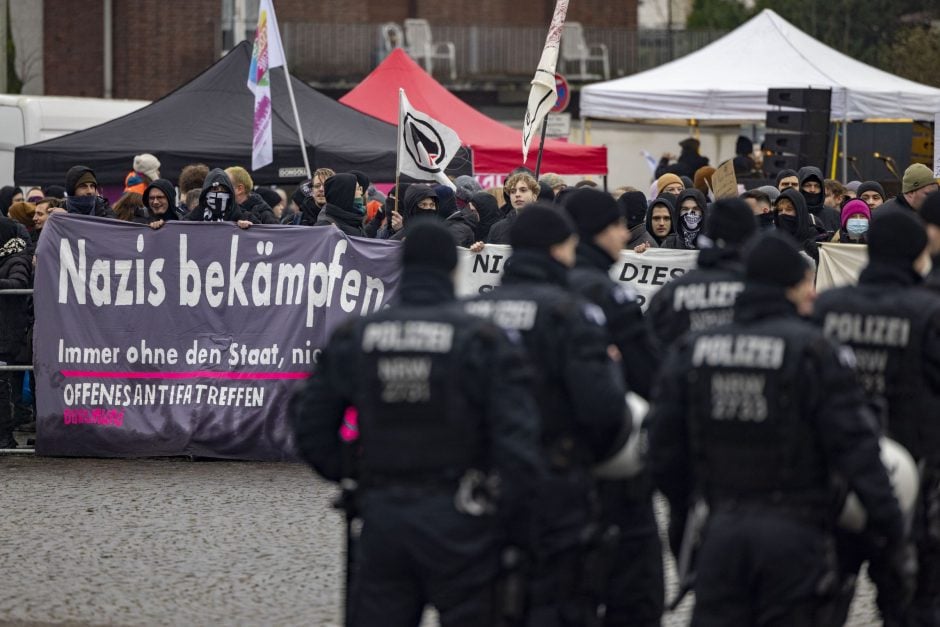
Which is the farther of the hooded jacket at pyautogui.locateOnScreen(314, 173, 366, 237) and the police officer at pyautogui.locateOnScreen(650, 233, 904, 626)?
the hooded jacket at pyautogui.locateOnScreen(314, 173, 366, 237)

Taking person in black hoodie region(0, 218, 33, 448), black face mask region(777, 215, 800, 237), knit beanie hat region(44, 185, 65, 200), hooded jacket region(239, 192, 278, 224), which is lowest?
person in black hoodie region(0, 218, 33, 448)

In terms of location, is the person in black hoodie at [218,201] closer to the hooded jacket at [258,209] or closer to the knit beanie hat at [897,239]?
the hooded jacket at [258,209]

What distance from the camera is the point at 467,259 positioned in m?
12.2

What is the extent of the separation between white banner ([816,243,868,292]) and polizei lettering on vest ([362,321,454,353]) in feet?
23.8

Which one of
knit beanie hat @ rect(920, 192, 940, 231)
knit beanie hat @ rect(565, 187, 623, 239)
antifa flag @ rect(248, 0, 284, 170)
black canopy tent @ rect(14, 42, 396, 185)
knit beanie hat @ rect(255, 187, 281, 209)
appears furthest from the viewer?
black canopy tent @ rect(14, 42, 396, 185)

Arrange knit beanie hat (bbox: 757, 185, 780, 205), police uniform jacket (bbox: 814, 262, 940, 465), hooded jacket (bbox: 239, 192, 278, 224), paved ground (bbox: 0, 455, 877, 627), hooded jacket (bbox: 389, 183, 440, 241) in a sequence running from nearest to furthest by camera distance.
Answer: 1. police uniform jacket (bbox: 814, 262, 940, 465)
2. paved ground (bbox: 0, 455, 877, 627)
3. hooded jacket (bbox: 389, 183, 440, 241)
4. knit beanie hat (bbox: 757, 185, 780, 205)
5. hooded jacket (bbox: 239, 192, 278, 224)

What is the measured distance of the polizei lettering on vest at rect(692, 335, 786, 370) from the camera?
18.2 feet

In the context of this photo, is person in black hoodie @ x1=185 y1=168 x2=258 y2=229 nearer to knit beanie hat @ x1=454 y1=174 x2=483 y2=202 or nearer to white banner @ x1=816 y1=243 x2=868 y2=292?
knit beanie hat @ x1=454 y1=174 x2=483 y2=202

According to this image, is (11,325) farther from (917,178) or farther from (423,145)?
(917,178)

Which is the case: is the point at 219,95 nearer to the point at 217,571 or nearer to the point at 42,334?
the point at 42,334

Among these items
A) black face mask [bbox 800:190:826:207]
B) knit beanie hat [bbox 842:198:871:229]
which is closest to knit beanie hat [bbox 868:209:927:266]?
knit beanie hat [bbox 842:198:871:229]

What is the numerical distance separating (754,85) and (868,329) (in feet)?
53.6

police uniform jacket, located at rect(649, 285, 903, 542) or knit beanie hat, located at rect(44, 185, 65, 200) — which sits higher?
police uniform jacket, located at rect(649, 285, 903, 542)

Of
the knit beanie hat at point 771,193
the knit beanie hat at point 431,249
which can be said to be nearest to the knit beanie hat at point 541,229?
the knit beanie hat at point 431,249
